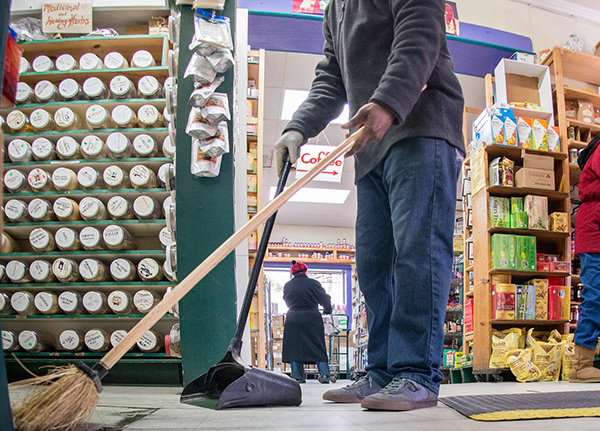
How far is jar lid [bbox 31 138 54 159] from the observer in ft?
10.3

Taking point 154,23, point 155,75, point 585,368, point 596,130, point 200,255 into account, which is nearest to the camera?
point 200,255

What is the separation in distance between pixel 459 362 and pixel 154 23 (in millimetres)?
4533

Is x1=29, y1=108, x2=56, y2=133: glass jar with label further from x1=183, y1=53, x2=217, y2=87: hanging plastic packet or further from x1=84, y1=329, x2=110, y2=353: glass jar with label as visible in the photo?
x1=183, y1=53, x2=217, y2=87: hanging plastic packet

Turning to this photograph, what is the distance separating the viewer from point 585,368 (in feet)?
10.4

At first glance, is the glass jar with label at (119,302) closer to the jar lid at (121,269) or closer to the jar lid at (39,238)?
the jar lid at (121,269)

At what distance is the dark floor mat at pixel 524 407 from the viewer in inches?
43.5

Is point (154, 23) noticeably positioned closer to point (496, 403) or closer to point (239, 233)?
point (239, 233)

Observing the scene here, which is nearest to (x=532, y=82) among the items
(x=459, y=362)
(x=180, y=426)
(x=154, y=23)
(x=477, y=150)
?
(x=477, y=150)

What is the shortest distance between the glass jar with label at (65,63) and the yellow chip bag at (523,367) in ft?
13.1

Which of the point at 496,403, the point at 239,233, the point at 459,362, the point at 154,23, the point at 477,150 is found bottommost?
the point at 459,362

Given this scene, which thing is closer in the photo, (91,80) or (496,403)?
(496,403)

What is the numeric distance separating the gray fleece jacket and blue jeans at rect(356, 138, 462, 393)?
0.21 ft

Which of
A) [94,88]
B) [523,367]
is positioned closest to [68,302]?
[94,88]

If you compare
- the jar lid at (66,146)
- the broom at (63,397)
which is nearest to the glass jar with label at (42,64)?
the jar lid at (66,146)
